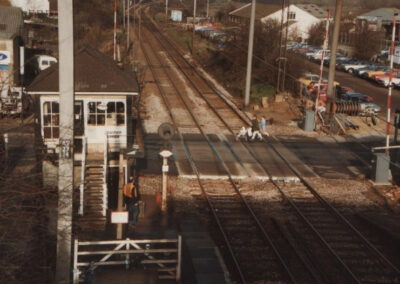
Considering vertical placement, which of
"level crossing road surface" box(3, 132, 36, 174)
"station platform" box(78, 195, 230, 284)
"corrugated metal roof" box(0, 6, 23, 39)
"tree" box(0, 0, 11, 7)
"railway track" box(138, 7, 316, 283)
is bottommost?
"railway track" box(138, 7, 316, 283)

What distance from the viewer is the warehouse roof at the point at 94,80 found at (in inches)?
570

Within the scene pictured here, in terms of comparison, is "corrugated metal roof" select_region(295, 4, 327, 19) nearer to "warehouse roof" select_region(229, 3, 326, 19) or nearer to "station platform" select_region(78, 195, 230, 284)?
"warehouse roof" select_region(229, 3, 326, 19)

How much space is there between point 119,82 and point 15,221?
855 cm

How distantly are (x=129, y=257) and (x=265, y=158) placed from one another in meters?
11.0

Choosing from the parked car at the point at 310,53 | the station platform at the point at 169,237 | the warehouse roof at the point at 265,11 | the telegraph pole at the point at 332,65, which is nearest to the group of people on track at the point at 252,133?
the telegraph pole at the point at 332,65

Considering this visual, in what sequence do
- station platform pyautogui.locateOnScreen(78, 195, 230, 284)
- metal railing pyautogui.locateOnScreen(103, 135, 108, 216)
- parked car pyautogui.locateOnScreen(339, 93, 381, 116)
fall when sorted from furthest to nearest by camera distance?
parked car pyautogui.locateOnScreen(339, 93, 381, 116)
metal railing pyautogui.locateOnScreen(103, 135, 108, 216)
station platform pyautogui.locateOnScreen(78, 195, 230, 284)

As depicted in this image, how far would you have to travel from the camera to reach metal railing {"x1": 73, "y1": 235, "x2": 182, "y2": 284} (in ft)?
30.9

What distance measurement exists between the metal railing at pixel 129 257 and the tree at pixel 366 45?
53.8 m

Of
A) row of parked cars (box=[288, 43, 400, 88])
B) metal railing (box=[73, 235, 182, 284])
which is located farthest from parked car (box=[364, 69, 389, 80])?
metal railing (box=[73, 235, 182, 284])

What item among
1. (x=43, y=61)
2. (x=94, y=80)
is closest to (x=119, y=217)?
(x=94, y=80)

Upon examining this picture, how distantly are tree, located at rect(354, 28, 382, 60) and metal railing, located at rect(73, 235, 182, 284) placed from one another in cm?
5382

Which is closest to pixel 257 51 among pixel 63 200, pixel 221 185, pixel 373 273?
pixel 221 185

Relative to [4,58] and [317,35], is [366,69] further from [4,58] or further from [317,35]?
[4,58]

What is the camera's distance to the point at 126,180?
1466cm
